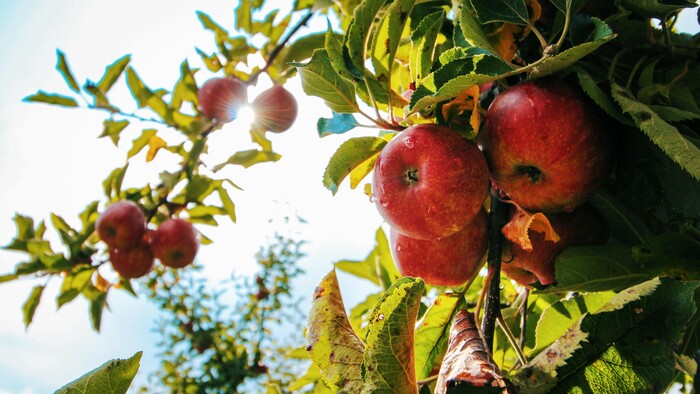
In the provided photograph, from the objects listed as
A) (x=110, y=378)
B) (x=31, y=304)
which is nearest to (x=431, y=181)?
(x=110, y=378)

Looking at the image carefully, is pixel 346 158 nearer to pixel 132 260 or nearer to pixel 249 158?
pixel 249 158

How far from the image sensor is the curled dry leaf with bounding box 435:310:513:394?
421 millimetres

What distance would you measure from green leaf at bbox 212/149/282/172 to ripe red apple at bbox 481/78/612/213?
1511 mm

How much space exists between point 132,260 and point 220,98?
2.56 feet

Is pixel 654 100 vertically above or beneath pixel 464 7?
beneath

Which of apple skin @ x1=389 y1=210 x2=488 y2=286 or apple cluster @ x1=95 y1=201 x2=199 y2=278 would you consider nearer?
apple skin @ x1=389 y1=210 x2=488 y2=286

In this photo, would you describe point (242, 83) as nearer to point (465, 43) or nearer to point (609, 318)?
point (465, 43)

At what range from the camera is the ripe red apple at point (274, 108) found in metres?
2.46

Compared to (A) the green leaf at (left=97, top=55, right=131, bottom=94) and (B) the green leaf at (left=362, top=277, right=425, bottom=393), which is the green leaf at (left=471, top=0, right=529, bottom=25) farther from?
(A) the green leaf at (left=97, top=55, right=131, bottom=94)

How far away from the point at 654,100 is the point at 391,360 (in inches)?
21.6

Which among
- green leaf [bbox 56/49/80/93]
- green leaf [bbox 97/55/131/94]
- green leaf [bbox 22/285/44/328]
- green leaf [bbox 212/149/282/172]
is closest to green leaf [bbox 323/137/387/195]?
green leaf [bbox 212/149/282/172]

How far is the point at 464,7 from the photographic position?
2.53 feet

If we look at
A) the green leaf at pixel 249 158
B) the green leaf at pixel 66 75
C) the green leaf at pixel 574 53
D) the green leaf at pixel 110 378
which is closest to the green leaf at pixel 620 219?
the green leaf at pixel 574 53

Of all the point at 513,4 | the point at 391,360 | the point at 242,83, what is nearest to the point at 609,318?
the point at 391,360
